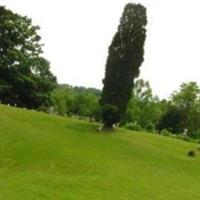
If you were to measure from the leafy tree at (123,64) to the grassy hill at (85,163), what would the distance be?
2.44 m

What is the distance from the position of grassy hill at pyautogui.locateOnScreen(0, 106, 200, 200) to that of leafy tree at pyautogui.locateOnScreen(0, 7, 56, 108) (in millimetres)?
18368

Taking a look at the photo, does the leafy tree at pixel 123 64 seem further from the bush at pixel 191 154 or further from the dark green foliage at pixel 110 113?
the bush at pixel 191 154

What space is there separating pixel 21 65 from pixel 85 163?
106 feet

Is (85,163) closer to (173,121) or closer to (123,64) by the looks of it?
(123,64)

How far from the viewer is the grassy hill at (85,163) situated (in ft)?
83.7

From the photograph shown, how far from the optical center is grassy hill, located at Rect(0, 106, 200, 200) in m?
25.5

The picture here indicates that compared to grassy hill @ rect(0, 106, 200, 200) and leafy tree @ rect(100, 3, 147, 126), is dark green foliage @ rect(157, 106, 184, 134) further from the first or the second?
leafy tree @ rect(100, 3, 147, 126)

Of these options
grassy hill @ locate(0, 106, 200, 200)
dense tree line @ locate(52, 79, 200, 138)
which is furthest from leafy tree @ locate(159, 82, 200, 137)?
grassy hill @ locate(0, 106, 200, 200)

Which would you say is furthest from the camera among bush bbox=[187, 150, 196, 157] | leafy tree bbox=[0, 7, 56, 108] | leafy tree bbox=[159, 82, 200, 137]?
leafy tree bbox=[159, 82, 200, 137]

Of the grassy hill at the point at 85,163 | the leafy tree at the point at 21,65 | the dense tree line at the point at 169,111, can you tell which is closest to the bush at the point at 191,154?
the grassy hill at the point at 85,163

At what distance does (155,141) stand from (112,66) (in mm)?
6644

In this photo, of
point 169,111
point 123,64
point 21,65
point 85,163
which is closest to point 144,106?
point 169,111

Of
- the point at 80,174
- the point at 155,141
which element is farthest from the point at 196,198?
the point at 155,141

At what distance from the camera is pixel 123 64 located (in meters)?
42.7
